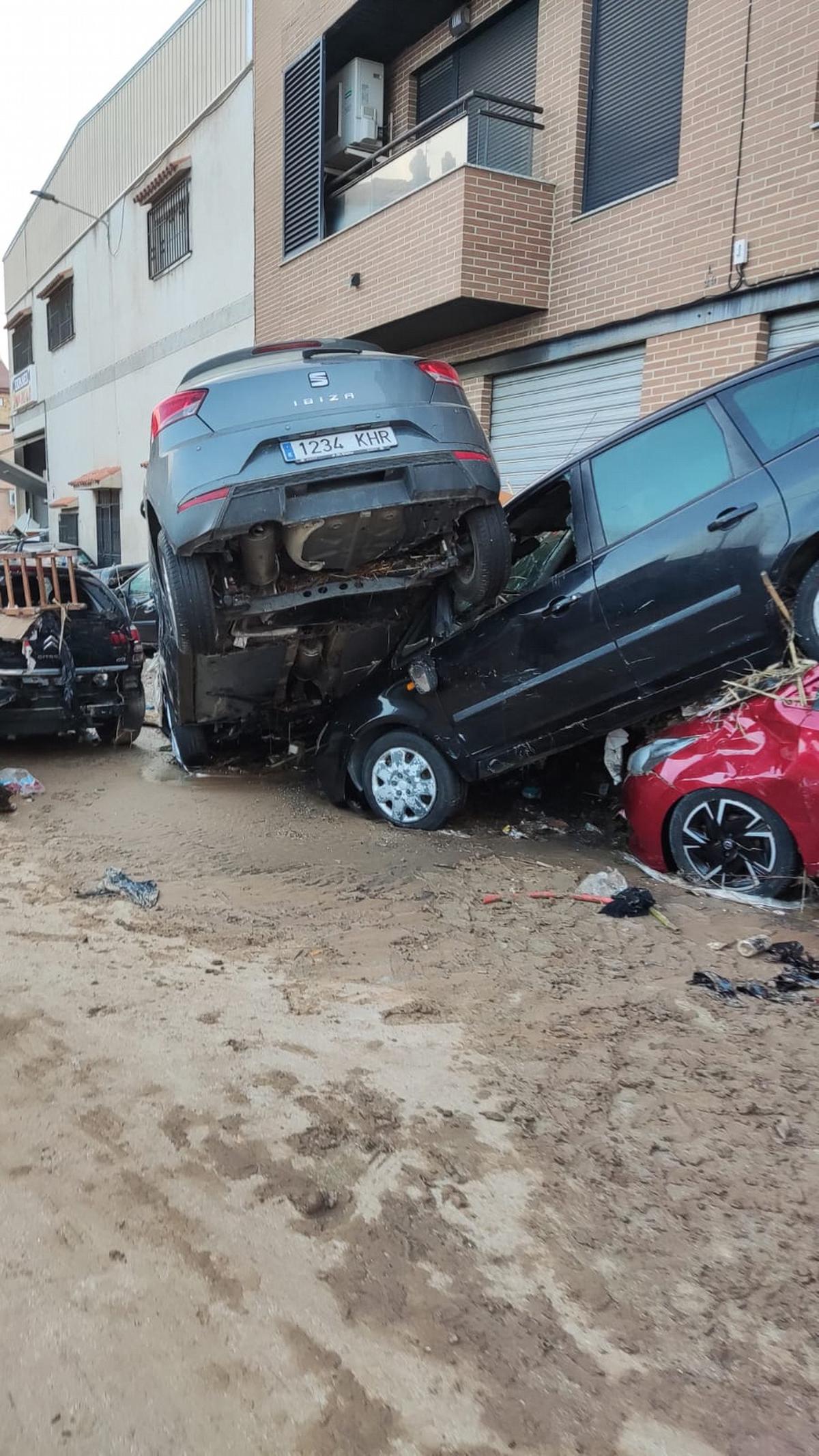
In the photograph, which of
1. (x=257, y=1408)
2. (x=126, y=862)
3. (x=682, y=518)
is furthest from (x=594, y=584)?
(x=257, y=1408)

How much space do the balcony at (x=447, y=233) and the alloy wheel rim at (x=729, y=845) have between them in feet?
21.8

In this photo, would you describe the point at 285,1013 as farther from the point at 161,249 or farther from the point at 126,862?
the point at 161,249

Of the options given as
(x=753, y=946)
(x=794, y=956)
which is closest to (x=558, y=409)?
(x=753, y=946)

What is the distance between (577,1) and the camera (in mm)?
9391

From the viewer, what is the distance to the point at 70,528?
2492 cm

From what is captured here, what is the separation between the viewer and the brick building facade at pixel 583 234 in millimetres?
7621

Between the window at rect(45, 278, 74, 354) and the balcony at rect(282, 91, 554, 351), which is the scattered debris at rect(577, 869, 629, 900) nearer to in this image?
the balcony at rect(282, 91, 554, 351)

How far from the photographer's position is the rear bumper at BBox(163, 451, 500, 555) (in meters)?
4.61

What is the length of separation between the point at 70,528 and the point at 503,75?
56.8 feet

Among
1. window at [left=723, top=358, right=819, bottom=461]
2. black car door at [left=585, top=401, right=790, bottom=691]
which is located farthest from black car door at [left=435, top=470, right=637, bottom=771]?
window at [left=723, top=358, right=819, bottom=461]

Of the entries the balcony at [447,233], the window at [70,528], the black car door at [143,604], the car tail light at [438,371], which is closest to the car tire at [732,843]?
the car tail light at [438,371]

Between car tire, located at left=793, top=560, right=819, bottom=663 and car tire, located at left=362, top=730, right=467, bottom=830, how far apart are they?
204 cm

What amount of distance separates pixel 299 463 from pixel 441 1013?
260 centimetres

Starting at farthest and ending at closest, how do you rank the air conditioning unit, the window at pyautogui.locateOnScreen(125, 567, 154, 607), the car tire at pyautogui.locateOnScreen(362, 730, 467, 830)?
the window at pyautogui.locateOnScreen(125, 567, 154, 607) → the air conditioning unit → the car tire at pyautogui.locateOnScreen(362, 730, 467, 830)
